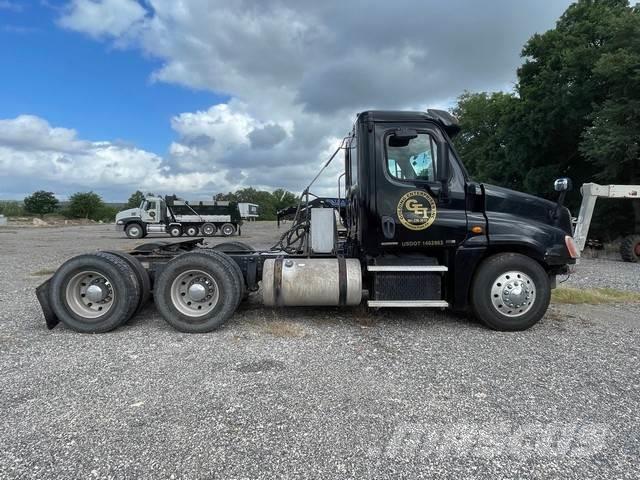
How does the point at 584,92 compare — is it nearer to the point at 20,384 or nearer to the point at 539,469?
the point at 539,469

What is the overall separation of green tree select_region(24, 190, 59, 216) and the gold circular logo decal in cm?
8532

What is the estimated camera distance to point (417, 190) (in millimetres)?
5098

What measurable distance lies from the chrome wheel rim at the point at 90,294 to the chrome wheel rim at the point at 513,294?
184 inches

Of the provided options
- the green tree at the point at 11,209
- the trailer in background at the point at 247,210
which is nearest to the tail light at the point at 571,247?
the trailer in background at the point at 247,210

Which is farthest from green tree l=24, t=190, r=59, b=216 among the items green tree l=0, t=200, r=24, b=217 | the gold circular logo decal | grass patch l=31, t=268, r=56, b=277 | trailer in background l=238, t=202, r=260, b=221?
the gold circular logo decal

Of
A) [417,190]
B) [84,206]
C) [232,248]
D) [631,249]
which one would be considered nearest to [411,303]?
[417,190]

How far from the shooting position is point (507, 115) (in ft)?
75.9

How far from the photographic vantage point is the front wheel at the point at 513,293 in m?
5.02

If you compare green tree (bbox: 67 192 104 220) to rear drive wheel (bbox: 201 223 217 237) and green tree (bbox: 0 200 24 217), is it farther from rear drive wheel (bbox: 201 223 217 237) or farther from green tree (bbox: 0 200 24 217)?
rear drive wheel (bbox: 201 223 217 237)

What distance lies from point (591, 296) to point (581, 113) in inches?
577

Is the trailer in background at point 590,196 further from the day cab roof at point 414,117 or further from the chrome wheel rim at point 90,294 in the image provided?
the chrome wheel rim at point 90,294

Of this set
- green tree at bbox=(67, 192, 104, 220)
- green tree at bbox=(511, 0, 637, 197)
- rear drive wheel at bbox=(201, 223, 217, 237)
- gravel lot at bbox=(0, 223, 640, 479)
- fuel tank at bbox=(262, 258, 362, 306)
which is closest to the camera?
gravel lot at bbox=(0, 223, 640, 479)

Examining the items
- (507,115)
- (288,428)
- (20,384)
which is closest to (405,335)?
(288,428)

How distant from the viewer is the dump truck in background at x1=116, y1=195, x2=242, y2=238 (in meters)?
26.7
